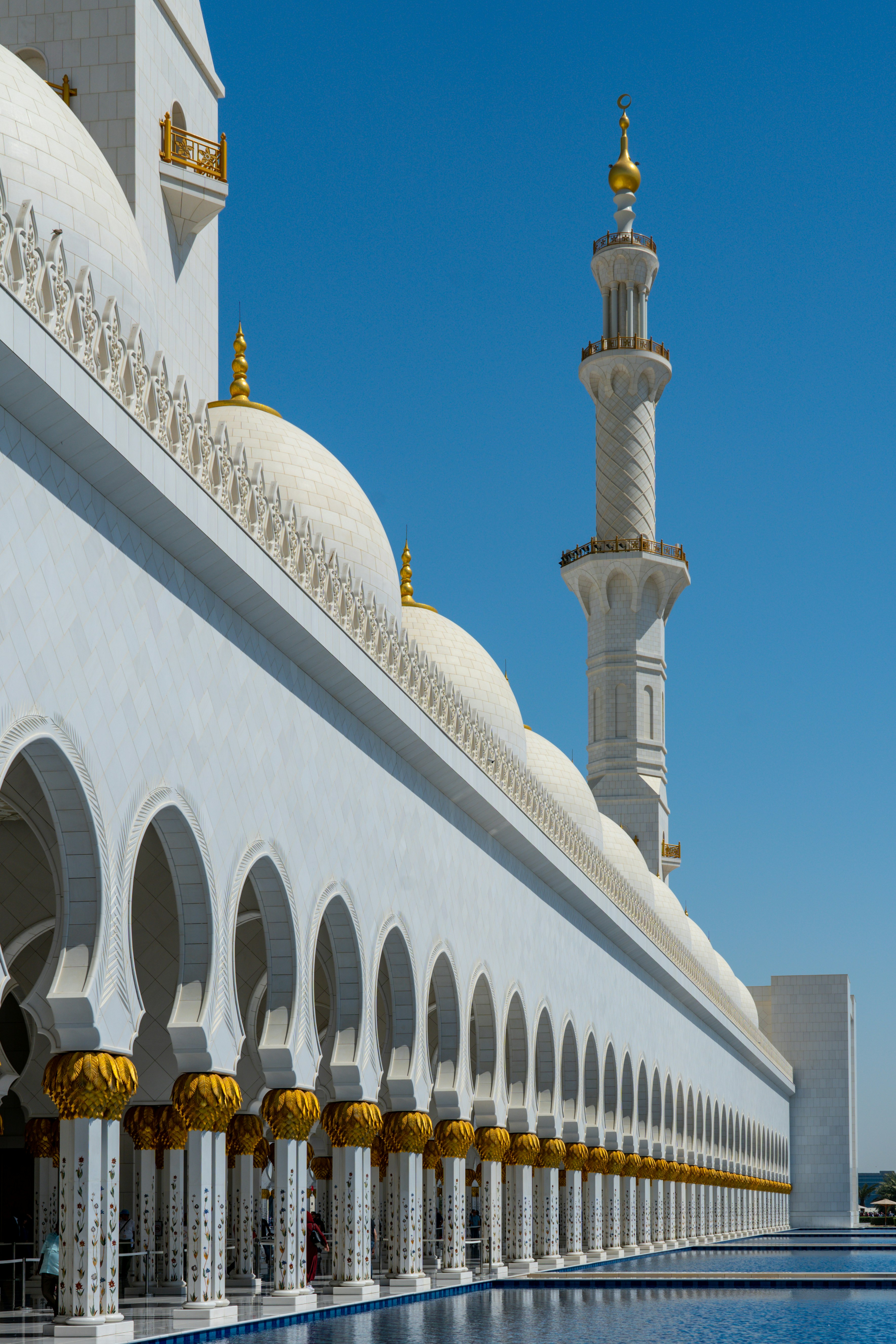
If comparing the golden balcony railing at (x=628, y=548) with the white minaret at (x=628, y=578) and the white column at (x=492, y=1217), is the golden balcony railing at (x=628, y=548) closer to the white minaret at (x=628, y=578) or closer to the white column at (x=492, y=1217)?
the white minaret at (x=628, y=578)

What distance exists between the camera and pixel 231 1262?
1556 centimetres

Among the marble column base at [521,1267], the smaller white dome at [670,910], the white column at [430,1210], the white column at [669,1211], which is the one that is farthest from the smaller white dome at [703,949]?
the marble column base at [521,1267]

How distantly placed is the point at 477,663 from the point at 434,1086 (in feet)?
19.2

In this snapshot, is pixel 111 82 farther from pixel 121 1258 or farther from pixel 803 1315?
pixel 803 1315

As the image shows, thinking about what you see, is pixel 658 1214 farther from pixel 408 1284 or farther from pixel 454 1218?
pixel 408 1284

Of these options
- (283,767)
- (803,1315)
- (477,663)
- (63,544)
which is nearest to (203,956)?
(283,767)

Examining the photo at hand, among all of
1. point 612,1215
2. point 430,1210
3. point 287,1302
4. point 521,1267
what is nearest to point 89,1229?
point 287,1302

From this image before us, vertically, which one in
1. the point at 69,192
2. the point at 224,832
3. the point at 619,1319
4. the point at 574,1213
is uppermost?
the point at 69,192

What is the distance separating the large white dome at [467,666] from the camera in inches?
765

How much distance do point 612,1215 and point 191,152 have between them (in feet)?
48.1

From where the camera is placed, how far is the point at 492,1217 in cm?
1688

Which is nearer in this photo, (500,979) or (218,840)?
(218,840)

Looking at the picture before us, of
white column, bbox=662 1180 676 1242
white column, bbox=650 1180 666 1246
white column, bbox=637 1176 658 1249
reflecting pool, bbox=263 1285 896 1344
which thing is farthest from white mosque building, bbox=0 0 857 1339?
white column, bbox=662 1180 676 1242

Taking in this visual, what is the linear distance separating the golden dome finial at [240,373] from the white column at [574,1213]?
10.3 metres
